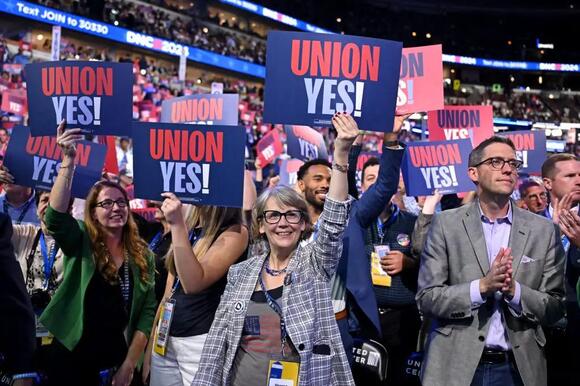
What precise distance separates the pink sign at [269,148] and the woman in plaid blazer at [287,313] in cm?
572

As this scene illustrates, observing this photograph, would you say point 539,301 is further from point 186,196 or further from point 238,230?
point 186,196

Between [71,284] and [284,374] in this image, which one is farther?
[71,284]

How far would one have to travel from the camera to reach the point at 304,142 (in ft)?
21.2

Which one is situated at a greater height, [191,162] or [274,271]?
[191,162]

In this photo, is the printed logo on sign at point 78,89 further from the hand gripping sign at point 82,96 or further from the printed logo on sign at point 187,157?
the printed logo on sign at point 187,157

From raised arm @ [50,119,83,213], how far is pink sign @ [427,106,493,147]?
3278 mm

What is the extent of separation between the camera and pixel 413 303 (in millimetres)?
4445

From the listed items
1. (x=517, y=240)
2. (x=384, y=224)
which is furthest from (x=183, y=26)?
(x=517, y=240)

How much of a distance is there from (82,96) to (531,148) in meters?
4.02

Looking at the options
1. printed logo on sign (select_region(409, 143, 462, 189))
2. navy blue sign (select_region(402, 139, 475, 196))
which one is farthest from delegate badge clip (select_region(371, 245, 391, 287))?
Answer: printed logo on sign (select_region(409, 143, 462, 189))

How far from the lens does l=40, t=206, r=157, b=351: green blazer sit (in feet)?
11.0

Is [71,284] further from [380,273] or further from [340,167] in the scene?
[380,273]

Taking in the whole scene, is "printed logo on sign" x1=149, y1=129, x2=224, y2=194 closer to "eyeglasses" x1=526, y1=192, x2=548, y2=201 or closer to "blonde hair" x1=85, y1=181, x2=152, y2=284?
"blonde hair" x1=85, y1=181, x2=152, y2=284

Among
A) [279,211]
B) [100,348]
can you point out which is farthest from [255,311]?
[100,348]
